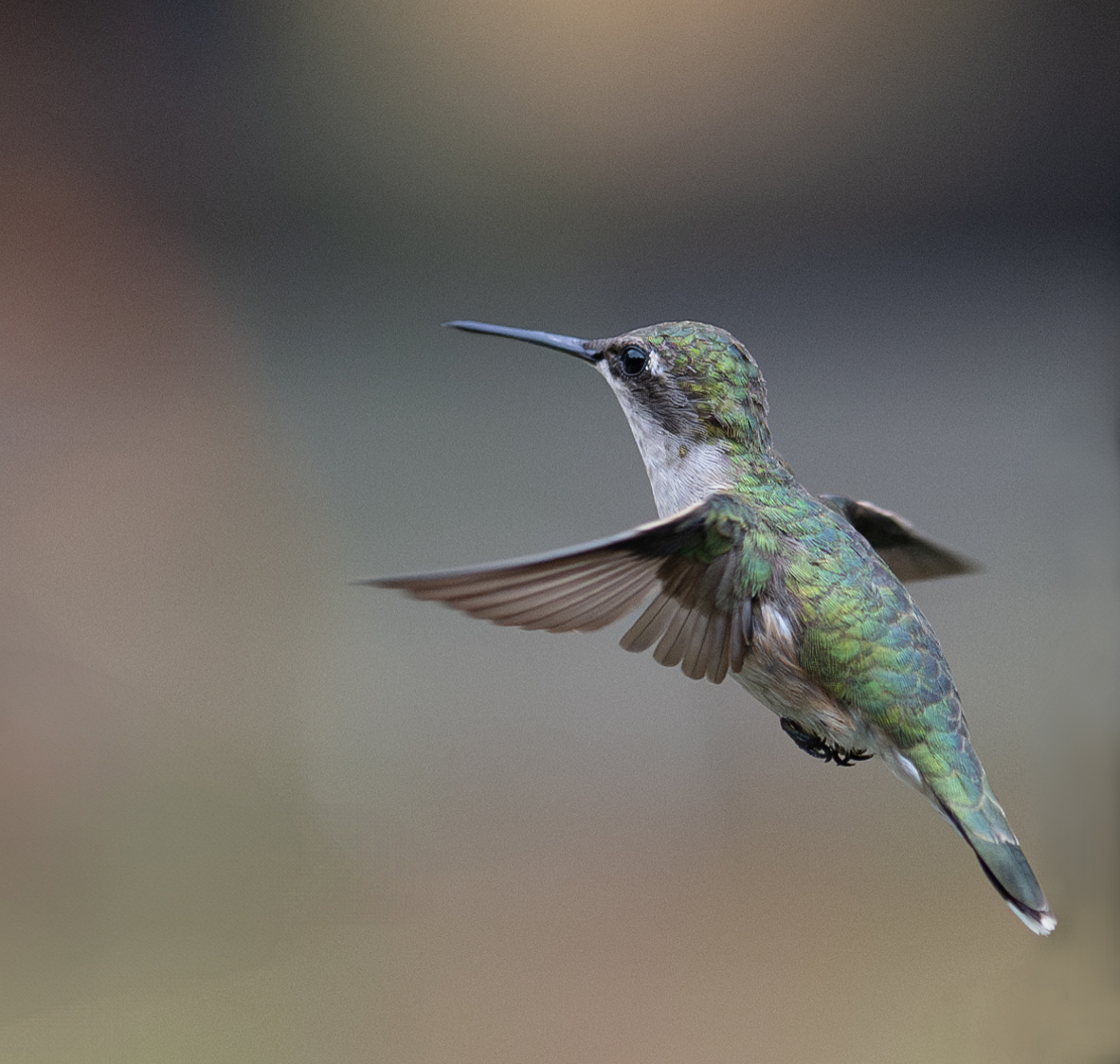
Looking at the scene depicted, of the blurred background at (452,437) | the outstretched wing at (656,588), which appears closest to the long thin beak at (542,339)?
the outstretched wing at (656,588)

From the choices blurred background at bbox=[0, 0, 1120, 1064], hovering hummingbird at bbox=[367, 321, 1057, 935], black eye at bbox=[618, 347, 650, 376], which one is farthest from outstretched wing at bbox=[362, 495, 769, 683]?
blurred background at bbox=[0, 0, 1120, 1064]

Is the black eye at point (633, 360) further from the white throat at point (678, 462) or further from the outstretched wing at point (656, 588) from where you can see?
the outstretched wing at point (656, 588)

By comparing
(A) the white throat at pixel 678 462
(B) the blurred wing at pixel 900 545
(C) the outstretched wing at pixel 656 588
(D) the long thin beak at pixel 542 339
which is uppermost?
(D) the long thin beak at pixel 542 339

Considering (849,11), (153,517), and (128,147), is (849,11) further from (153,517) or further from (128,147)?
(153,517)

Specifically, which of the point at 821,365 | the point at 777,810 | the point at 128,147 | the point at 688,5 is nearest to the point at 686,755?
the point at 777,810

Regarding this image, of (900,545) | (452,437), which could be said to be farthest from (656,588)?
(452,437)

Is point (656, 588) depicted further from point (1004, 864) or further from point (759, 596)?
point (1004, 864)
